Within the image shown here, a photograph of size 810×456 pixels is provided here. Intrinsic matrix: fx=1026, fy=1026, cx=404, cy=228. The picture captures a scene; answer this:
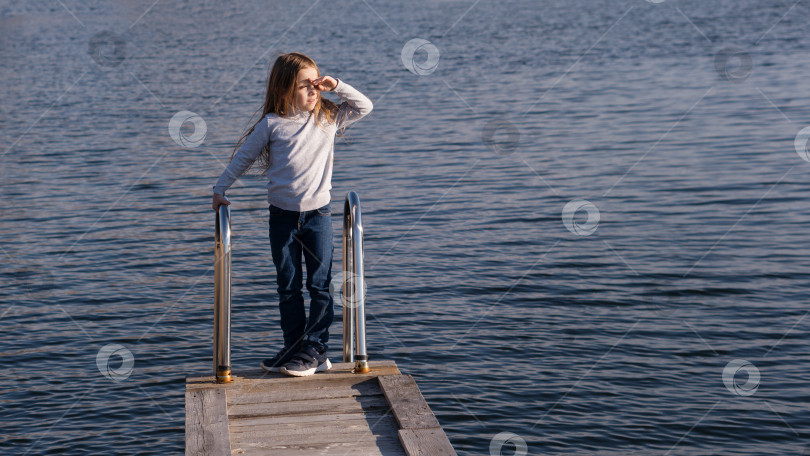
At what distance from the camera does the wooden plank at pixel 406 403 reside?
5.09m

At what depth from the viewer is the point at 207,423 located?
5.09 meters

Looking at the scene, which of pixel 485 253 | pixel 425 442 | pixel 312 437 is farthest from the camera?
pixel 485 253

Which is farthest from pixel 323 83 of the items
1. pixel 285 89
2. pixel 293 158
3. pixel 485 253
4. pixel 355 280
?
pixel 485 253

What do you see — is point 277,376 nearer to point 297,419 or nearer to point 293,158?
point 297,419

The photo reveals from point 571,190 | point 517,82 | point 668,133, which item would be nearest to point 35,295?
point 571,190

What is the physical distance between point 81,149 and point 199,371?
970cm

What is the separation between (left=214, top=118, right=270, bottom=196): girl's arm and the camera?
17.8ft

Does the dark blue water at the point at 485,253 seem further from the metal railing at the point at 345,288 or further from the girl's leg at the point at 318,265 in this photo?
the girl's leg at the point at 318,265

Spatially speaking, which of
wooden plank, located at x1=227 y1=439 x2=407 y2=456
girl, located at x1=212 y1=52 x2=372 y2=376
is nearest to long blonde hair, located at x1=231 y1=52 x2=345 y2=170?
girl, located at x1=212 y1=52 x2=372 y2=376

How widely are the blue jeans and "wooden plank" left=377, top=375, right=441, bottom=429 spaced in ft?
1.61

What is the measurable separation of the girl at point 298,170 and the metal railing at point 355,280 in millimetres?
135

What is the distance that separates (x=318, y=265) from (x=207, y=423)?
3.42 feet

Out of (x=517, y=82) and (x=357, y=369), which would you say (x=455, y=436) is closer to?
(x=357, y=369)

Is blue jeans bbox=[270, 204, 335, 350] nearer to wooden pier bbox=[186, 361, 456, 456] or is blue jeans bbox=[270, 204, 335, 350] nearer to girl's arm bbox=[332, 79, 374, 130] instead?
wooden pier bbox=[186, 361, 456, 456]
